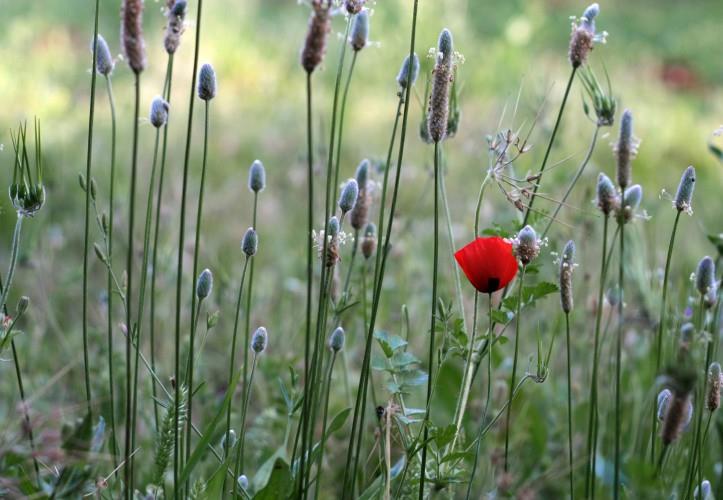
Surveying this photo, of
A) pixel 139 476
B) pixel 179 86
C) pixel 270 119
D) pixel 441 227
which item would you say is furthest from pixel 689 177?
pixel 179 86

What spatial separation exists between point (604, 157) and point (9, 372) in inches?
96.9

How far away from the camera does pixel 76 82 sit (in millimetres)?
4086

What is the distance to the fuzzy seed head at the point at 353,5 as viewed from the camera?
84 centimetres

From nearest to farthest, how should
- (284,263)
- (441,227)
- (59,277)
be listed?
1. (59,277)
2. (284,263)
3. (441,227)

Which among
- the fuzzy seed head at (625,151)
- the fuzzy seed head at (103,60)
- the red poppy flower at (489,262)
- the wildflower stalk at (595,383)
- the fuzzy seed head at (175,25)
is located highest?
the fuzzy seed head at (175,25)

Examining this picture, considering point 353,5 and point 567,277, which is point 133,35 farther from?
point 567,277

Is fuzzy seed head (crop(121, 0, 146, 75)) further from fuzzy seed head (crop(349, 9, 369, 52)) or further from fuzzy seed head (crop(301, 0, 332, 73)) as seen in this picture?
fuzzy seed head (crop(349, 9, 369, 52))

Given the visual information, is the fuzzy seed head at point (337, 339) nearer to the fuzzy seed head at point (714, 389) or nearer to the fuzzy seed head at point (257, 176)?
the fuzzy seed head at point (257, 176)

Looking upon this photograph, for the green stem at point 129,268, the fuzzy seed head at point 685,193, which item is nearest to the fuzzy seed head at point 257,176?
the green stem at point 129,268

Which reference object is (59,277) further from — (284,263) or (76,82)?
(76,82)

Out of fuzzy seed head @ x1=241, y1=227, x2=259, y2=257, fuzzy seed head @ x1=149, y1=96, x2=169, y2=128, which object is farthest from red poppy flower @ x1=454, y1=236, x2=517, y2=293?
fuzzy seed head @ x1=149, y1=96, x2=169, y2=128

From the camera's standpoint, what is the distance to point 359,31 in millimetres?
882

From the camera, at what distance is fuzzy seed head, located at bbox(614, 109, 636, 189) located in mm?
922

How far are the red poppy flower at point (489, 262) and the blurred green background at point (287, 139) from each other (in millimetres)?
297
